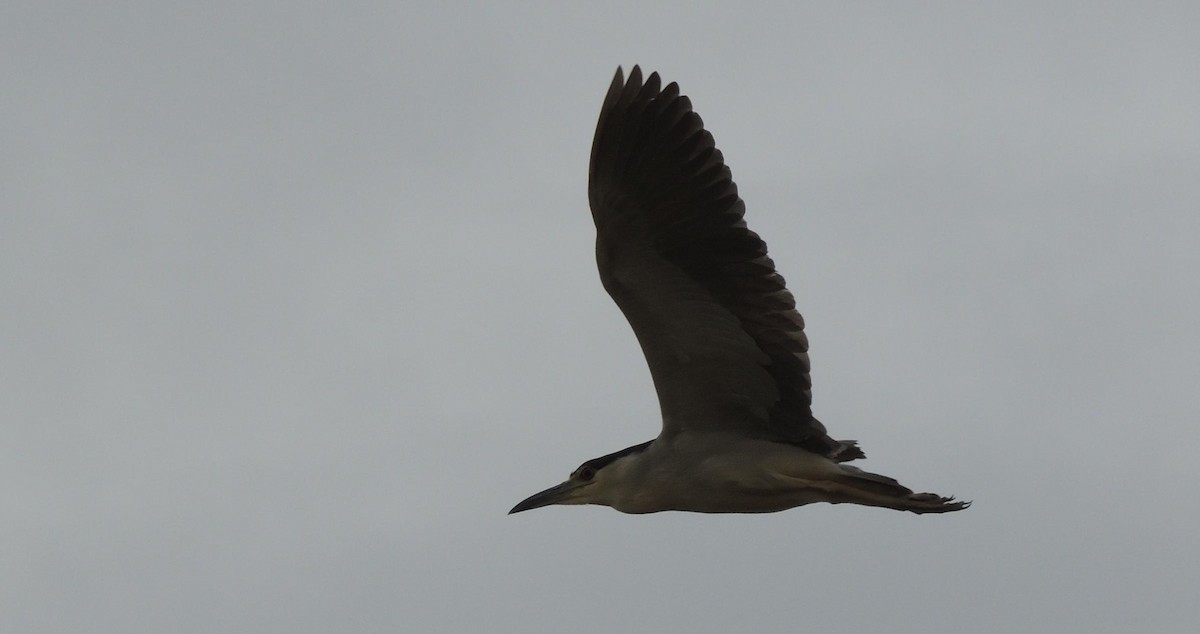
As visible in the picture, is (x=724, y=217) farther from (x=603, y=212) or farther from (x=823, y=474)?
(x=823, y=474)

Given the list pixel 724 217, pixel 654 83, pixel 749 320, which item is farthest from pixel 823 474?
pixel 654 83

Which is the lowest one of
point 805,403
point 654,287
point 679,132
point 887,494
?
point 887,494

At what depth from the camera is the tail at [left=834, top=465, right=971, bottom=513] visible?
11453 millimetres

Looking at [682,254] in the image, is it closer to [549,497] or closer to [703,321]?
[703,321]

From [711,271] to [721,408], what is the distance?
A: 1.04 m

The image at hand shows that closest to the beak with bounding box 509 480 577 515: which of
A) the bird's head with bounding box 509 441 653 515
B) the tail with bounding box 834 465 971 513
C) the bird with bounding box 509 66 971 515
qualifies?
the bird's head with bounding box 509 441 653 515

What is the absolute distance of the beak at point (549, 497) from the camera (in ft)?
41.3

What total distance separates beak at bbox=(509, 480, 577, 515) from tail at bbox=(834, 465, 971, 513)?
2.14 m

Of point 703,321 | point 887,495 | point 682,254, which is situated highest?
point 682,254

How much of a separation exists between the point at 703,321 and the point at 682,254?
491mm

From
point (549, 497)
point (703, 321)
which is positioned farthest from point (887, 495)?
point (549, 497)

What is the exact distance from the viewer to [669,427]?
12.0m

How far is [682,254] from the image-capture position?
11562mm

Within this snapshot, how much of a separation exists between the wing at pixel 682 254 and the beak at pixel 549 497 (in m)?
1.33
